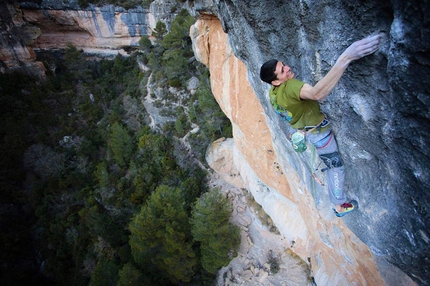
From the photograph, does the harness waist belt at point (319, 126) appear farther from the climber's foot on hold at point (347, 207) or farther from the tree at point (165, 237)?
the tree at point (165, 237)

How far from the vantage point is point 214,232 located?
34.8 feet

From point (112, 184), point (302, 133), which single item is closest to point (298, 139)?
point (302, 133)

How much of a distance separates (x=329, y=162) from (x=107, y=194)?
643 inches

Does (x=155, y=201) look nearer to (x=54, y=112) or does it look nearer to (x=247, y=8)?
(x=247, y=8)

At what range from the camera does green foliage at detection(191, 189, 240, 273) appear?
1063 cm

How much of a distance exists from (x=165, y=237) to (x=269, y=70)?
33.6 ft

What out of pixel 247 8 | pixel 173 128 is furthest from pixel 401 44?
pixel 173 128

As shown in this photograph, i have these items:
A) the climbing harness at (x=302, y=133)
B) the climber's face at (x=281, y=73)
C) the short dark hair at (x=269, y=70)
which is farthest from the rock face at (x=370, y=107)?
the short dark hair at (x=269, y=70)

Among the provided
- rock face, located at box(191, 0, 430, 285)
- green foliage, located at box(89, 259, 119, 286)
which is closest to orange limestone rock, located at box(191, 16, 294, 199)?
rock face, located at box(191, 0, 430, 285)

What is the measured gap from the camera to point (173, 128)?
18.3 m

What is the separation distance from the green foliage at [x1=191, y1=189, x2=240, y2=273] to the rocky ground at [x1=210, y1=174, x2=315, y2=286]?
94 centimetres

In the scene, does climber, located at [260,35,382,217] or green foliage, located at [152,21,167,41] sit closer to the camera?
climber, located at [260,35,382,217]

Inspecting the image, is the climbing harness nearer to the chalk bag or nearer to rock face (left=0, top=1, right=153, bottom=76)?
the chalk bag

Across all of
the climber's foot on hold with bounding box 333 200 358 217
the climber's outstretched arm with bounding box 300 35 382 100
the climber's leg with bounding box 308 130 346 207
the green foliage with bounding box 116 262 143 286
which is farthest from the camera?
the green foliage with bounding box 116 262 143 286
